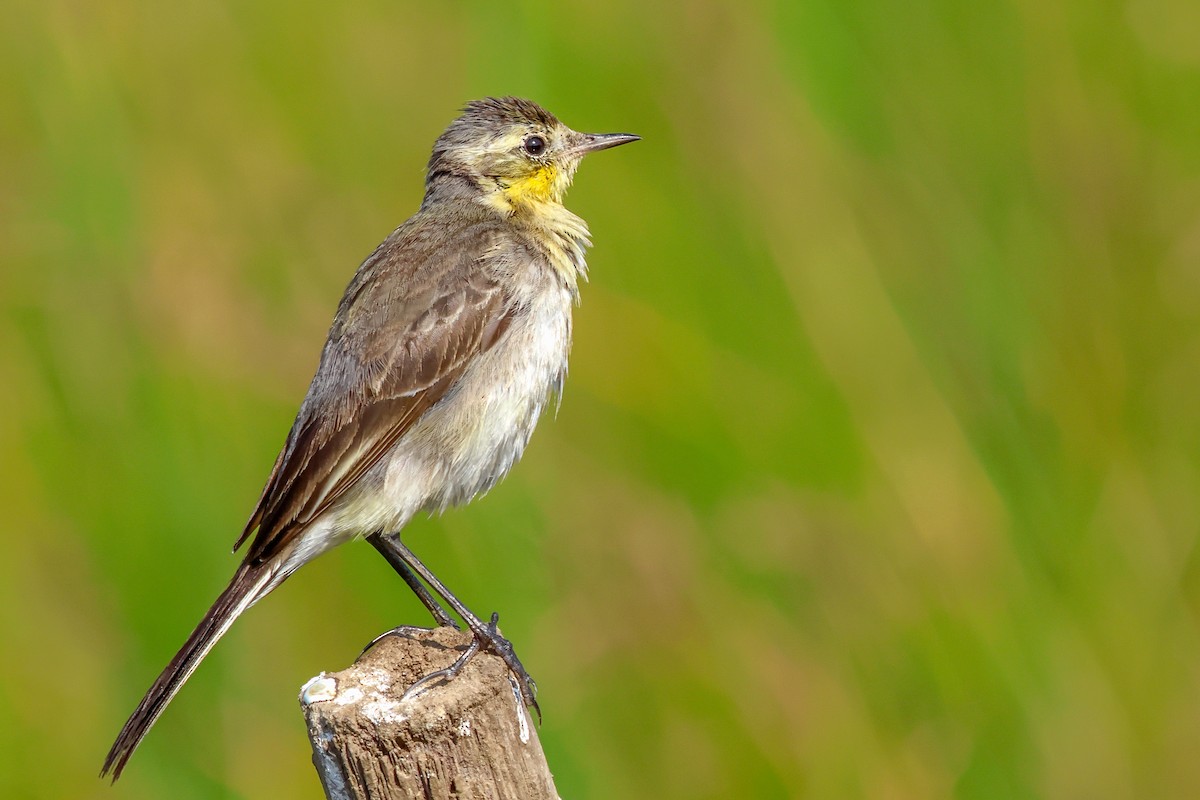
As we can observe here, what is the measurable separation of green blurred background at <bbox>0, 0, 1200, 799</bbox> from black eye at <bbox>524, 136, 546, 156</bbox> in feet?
0.88

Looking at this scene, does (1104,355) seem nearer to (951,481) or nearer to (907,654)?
(951,481)

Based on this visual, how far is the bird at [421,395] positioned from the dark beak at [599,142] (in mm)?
624

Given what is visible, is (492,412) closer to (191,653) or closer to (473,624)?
(473,624)

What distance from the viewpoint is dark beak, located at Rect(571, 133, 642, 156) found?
644 centimetres

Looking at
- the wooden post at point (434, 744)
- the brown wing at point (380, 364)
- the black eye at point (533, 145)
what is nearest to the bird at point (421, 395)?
the brown wing at point (380, 364)

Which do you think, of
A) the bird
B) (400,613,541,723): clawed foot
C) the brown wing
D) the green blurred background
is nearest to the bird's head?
the green blurred background

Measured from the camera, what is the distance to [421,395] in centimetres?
533

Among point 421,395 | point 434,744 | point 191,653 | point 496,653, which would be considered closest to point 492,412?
point 421,395

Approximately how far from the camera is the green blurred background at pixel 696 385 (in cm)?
620

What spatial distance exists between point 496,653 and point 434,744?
1.06m

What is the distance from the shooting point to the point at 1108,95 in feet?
23.4

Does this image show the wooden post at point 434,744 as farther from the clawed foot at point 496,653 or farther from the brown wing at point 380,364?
the brown wing at point 380,364

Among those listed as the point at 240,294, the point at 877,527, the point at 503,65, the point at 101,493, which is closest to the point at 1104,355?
the point at 877,527

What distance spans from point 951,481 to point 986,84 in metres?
1.95
